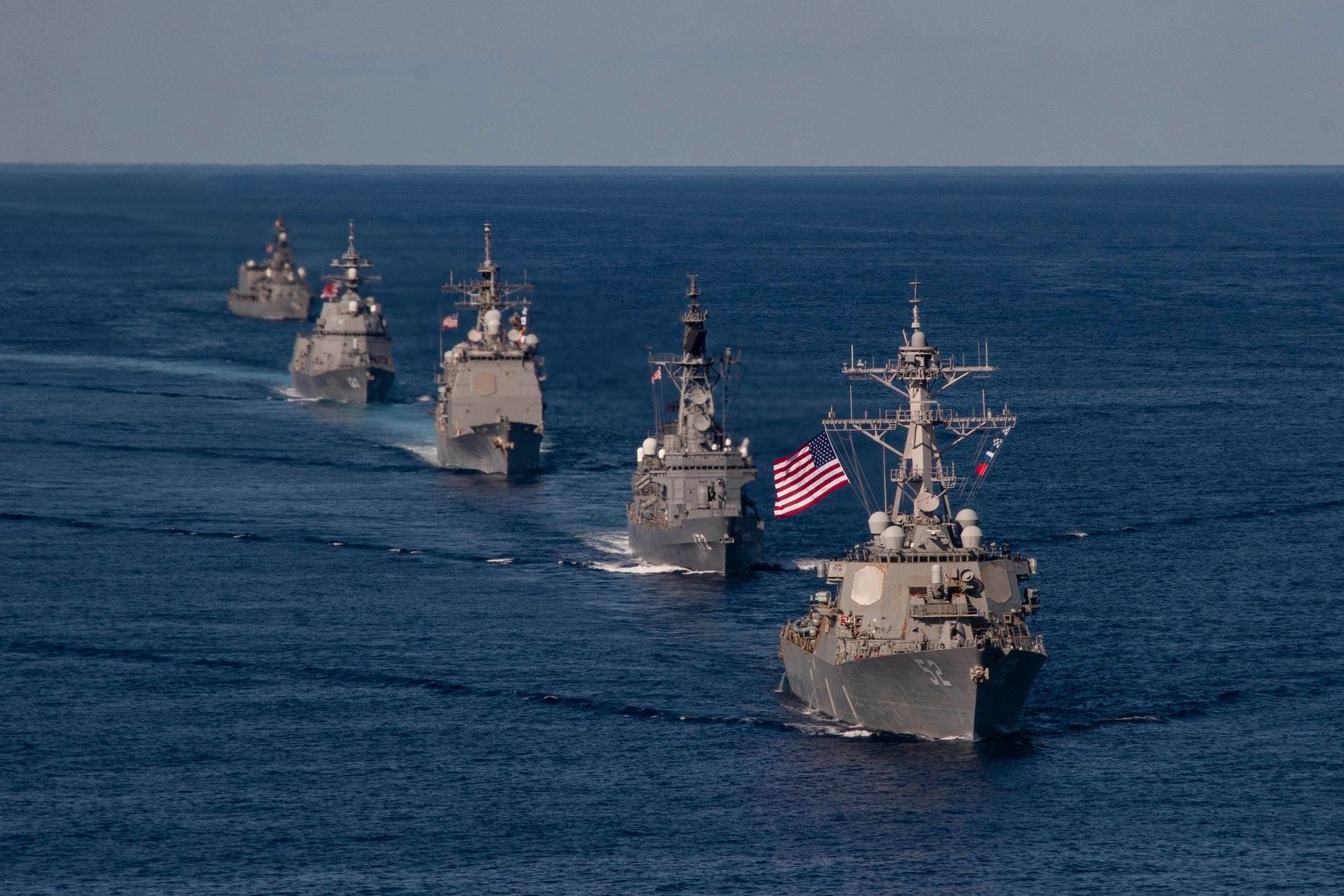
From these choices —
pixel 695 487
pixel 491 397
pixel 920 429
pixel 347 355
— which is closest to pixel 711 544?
pixel 695 487

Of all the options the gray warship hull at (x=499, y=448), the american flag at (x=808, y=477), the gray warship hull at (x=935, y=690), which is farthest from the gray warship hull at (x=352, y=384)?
the gray warship hull at (x=935, y=690)

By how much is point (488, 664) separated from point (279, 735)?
A: 10.9 m

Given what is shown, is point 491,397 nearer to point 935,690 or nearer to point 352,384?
point 352,384

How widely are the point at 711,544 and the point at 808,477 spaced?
18.4 metres

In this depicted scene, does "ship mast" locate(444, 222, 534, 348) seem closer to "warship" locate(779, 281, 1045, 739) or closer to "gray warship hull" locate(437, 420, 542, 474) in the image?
"gray warship hull" locate(437, 420, 542, 474)

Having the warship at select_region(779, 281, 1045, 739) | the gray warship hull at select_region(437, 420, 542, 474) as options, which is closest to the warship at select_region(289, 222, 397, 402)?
the gray warship hull at select_region(437, 420, 542, 474)

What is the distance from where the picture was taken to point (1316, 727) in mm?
70125

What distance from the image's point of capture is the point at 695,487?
100 meters

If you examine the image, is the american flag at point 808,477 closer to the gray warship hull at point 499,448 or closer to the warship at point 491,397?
the gray warship hull at point 499,448

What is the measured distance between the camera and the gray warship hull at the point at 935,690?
221 feet

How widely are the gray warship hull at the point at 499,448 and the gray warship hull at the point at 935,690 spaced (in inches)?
2173

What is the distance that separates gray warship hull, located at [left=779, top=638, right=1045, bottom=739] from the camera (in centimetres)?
6731

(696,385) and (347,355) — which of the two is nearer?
(696,385)

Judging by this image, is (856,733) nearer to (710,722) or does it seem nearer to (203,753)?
(710,722)
